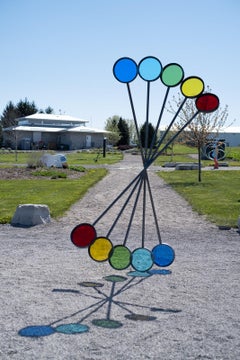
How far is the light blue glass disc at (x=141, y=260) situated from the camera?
5.99 metres

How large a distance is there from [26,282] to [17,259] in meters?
1.24

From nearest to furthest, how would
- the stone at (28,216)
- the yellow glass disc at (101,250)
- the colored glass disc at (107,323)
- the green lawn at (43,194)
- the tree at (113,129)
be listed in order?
the colored glass disc at (107,323) < the yellow glass disc at (101,250) < the stone at (28,216) < the green lawn at (43,194) < the tree at (113,129)

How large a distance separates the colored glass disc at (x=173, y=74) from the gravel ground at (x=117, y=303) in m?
2.31

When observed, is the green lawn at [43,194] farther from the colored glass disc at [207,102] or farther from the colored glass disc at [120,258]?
the colored glass disc at [207,102]

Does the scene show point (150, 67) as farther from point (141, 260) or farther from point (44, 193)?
point (44, 193)

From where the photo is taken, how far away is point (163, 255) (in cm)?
614

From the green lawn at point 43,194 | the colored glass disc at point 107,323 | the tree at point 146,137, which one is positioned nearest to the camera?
the colored glass disc at point 107,323

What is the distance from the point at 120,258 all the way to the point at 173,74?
2232 millimetres

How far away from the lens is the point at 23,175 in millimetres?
22547

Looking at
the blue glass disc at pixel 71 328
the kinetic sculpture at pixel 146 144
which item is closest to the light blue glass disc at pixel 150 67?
the kinetic sculpture at pixel 146 144

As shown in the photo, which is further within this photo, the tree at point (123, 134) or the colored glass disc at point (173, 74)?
the tree at point (123, 134)

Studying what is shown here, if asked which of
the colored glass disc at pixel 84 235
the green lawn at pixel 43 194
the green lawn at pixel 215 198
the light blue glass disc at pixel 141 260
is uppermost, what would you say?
the colored glass disc at pixel 84 235

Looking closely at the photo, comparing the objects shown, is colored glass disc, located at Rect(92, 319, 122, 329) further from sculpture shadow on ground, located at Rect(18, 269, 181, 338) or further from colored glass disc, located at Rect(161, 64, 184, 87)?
colored glass disc, located at Rect(161, 64, 184, 87)

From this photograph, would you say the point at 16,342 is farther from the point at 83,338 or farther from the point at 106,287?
the point at 106,287
